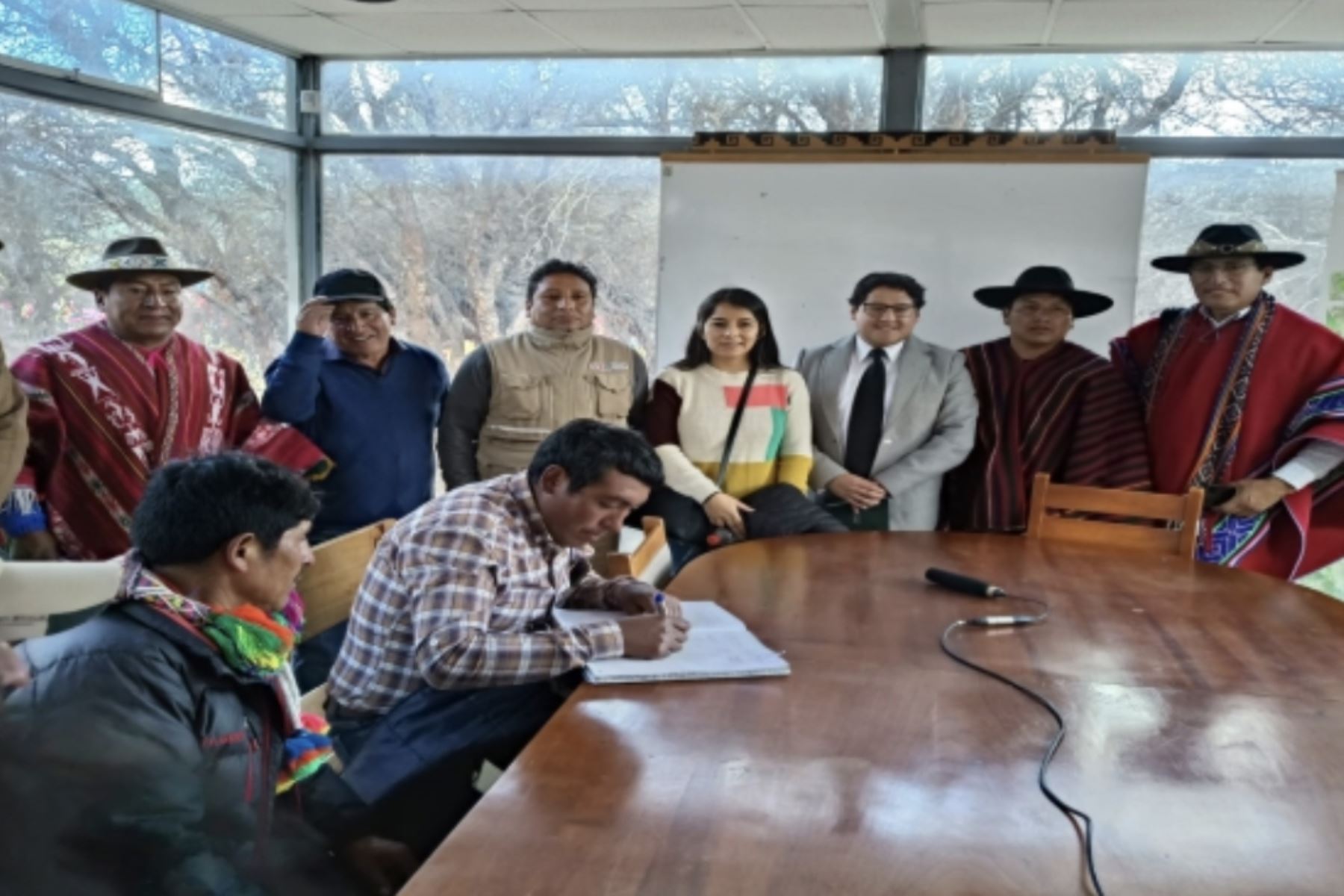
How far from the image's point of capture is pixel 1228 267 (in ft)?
9.16

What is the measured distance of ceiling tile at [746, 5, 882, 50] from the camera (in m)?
3.36

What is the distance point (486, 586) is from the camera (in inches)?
58.5

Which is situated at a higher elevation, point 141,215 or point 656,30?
point 656,30

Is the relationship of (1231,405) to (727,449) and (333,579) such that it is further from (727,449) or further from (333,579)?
(333,579)

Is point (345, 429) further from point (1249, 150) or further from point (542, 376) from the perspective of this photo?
point (1249, 150)

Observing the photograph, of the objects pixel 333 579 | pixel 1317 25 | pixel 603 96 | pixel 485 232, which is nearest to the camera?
pixel 333 579

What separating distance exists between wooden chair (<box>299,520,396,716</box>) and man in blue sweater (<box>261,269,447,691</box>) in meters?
0.92

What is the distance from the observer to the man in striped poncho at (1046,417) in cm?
287

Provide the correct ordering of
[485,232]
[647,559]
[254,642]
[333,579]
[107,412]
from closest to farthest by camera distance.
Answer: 1. [254,642]
2. [333,579]
3. [647,559]
4. [107,412]
5. [485,232]

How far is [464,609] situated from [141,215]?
289 centimetres

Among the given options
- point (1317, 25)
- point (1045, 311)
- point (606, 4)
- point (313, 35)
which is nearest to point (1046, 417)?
point (1045, 311)

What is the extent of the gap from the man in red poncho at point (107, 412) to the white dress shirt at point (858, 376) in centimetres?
175

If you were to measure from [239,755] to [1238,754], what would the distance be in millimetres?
1181

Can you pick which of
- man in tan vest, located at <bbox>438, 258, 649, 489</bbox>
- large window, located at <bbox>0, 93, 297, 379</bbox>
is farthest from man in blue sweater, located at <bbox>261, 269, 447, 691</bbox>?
large window, located at <bbox>0, 93, 297, 379</bbox>
